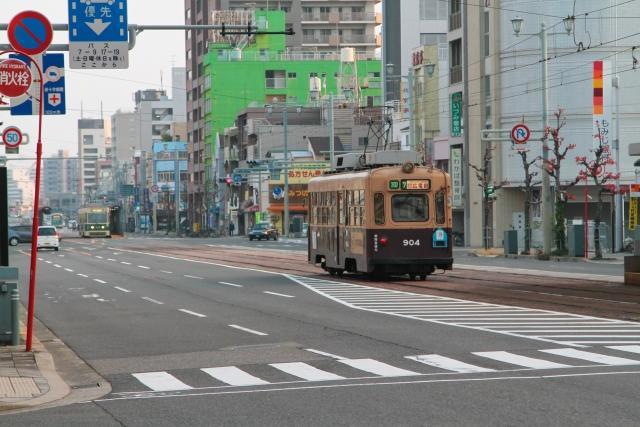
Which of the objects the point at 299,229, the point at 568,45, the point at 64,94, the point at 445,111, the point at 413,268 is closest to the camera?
the point at 64,94

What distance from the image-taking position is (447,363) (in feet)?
49.4

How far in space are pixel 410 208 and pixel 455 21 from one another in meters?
42.5

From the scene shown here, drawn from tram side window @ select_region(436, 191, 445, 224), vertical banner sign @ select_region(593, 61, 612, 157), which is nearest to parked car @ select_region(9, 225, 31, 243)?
vertical banner sign @ select_region(593, 61, 612, 157)

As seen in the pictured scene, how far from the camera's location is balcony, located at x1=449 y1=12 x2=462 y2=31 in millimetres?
74713

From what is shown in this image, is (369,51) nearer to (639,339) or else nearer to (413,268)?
(413,268)

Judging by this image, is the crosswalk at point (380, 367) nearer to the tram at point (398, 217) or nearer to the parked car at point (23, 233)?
the tram at point (398, 217)

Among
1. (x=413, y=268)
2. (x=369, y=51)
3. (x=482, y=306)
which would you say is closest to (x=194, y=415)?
(x=482, y=306)

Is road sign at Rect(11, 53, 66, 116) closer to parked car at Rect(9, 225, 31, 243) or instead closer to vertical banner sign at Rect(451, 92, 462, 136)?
vertical banner sign at Rect(451, 92, 462, 136)

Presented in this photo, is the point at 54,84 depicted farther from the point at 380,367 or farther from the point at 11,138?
the point at 380,367

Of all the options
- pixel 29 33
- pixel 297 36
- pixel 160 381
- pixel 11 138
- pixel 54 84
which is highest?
pixel 297 36

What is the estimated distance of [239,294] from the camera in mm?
30641

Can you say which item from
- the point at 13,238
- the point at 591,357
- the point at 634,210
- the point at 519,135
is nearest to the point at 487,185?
the point at 519,135

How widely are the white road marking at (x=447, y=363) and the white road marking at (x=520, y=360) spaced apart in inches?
21.0

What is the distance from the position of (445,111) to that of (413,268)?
5316 cm
